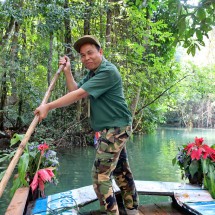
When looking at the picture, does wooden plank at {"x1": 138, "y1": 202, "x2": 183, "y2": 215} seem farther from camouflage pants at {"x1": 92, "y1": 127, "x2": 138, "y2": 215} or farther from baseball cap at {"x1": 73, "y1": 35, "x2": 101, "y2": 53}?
baseball cap at {"x1": 73, "y1": 35, "x2": 101, "y2": 53}

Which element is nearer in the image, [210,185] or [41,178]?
[41,178]

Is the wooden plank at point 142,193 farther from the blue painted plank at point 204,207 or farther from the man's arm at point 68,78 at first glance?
the man's arm at point 68,78

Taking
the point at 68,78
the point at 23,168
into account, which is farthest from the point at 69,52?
the point at 68,78

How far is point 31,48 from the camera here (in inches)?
431

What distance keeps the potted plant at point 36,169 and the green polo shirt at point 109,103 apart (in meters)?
1.09

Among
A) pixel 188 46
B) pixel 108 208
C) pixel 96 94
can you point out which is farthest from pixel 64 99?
pixel 188 46

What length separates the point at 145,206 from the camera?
10.9 feet

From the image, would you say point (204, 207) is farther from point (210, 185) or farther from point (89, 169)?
point (89, 169)

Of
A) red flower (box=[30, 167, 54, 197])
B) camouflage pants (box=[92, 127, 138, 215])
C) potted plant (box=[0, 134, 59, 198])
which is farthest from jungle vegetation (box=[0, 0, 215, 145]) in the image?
camouflage pants (box=[92, 127, 138, 215])

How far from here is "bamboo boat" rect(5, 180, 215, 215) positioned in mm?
2746

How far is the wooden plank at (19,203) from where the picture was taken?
2568 millimetres

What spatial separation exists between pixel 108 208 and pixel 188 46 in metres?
1.43

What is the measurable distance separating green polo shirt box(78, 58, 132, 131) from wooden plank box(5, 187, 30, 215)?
0.95 metres

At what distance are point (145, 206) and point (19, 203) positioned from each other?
1324mm
